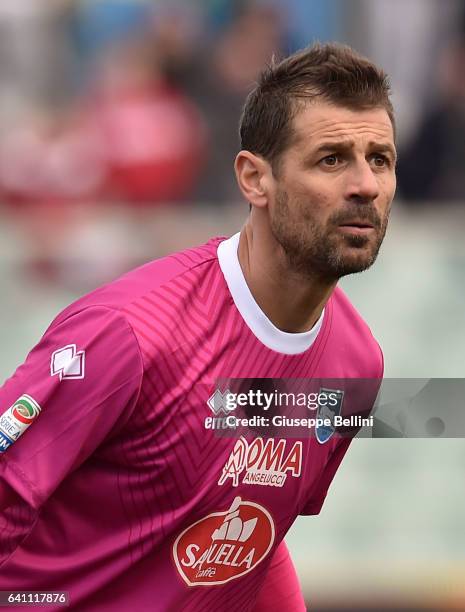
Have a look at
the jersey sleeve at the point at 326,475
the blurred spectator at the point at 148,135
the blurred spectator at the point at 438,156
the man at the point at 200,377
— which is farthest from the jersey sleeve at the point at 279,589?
the blurred spectator at the point at 148,135

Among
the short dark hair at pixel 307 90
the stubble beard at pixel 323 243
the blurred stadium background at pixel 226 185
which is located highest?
the blurred stadium background at pixel 226 185

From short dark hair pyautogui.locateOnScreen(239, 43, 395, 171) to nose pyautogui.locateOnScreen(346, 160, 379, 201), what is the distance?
21cm

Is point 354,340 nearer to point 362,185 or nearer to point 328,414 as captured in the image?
point 328,414

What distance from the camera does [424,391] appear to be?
4730 mm

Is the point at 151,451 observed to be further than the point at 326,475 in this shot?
No

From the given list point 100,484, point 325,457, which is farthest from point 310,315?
point 100,484

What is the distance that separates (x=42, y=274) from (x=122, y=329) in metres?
4.51

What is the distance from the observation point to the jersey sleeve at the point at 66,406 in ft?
11.9

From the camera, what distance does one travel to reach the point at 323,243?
12.7 ft

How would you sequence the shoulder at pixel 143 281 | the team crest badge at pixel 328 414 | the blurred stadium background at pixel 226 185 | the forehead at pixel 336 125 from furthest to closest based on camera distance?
1. the blurred stadium background at pixel 226 185
2. the team crest badge at pixel 328 414
3. the forehead at pixel 336 125
4. the shoulder at pixel 143 281

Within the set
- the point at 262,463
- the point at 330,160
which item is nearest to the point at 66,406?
the point at 262,463

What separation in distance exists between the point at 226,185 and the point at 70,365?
17.8ft

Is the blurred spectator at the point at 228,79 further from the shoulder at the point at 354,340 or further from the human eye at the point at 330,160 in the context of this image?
the human eye at the point at 330,160

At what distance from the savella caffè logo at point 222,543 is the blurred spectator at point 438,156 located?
16.5ft
